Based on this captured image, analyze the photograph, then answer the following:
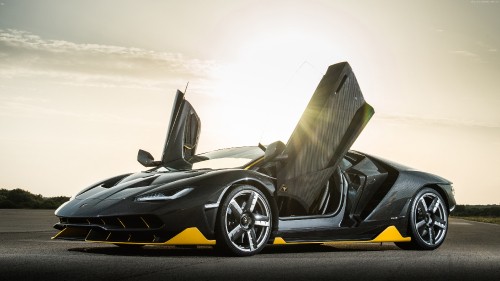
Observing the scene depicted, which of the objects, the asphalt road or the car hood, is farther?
the car hood

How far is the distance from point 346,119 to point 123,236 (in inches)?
113

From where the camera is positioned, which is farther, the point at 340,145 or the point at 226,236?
the point at 340,145

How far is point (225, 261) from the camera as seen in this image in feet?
23.0

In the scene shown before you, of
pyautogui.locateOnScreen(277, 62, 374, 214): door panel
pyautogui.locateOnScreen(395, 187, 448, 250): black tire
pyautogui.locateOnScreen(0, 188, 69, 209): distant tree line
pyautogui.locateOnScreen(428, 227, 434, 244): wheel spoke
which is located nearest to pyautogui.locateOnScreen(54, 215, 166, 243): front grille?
pyautogui.locateOnScreen(277, 62, 374, 214): door panel

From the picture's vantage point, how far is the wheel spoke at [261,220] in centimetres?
769

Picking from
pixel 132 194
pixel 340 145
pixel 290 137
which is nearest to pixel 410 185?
pixel 340 145

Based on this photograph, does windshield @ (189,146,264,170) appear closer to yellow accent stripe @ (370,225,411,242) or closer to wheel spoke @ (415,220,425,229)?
yellow accent stripe @ (370,225,411,242)

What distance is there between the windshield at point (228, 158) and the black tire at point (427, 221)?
2.32 meters

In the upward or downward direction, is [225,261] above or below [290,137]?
below

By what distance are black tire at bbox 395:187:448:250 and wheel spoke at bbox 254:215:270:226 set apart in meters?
2.50

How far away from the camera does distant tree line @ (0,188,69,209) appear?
28.3 metres

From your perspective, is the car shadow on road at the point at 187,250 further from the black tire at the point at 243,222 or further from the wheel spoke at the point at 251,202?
the wheel spoke at the point at 251,202

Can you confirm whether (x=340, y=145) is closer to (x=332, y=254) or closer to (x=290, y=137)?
(x=290, y=137)

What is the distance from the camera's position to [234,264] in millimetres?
6734
